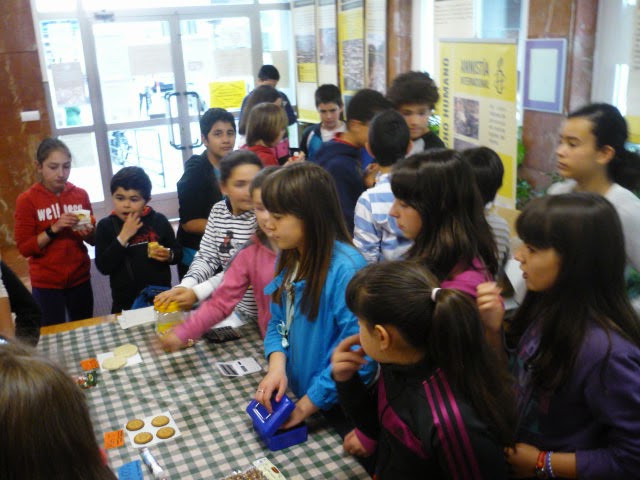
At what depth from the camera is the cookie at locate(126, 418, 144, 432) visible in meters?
1.78

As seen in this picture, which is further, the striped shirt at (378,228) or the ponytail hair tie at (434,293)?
the striped shirt at (378,228)

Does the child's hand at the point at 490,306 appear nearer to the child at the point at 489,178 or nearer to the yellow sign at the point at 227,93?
the child at the point at 489,178

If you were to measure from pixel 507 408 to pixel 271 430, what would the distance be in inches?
25.6

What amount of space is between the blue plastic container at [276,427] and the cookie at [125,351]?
0.71 metres

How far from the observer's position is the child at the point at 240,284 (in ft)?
7.13

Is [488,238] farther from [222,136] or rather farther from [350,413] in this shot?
[222,136]

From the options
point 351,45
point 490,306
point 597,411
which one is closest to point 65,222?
Result: point 490,306

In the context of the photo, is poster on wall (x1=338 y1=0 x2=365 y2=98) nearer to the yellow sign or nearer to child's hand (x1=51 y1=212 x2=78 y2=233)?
the yellow sign

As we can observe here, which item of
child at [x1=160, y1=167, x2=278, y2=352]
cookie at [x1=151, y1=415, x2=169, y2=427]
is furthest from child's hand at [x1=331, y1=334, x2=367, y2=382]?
child at [x1=160, y1=167, x2=278, y2=352]

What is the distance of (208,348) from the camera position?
2.28 metres

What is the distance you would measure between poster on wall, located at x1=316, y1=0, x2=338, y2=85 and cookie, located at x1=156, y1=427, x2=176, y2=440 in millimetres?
5864

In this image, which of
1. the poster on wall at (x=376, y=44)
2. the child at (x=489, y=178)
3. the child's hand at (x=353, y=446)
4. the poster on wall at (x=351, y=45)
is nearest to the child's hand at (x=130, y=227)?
the child at (x=489, y=178)

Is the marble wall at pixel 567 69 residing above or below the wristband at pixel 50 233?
above

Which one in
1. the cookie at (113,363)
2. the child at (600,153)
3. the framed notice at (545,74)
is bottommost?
the cookie at (113,363)
